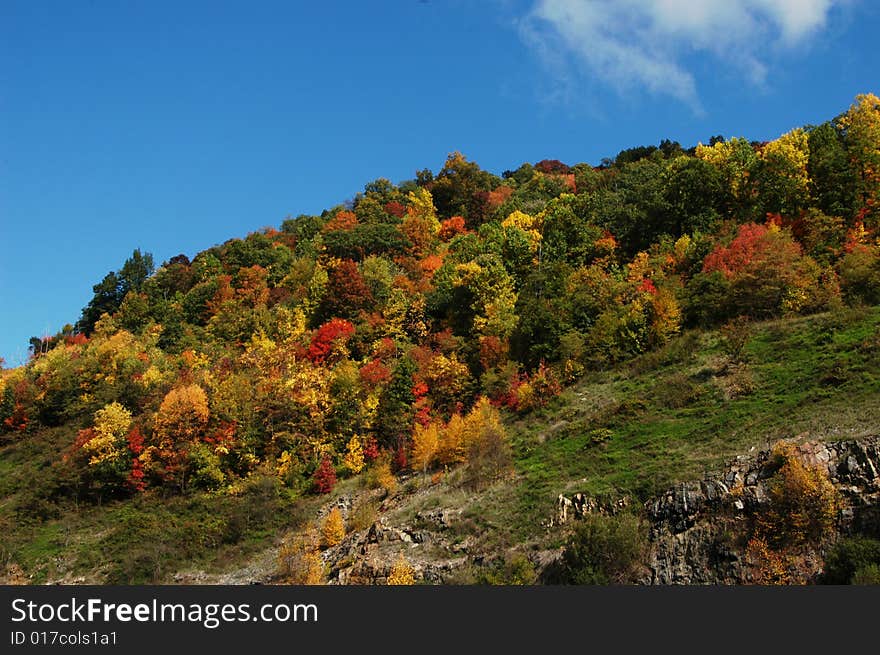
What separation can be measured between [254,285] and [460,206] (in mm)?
34384

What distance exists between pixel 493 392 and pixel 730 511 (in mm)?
27404

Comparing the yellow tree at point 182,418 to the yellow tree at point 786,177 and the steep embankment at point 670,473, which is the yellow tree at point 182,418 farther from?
the yellow tree at point 786,177

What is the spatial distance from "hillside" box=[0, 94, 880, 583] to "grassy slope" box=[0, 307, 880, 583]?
200mm

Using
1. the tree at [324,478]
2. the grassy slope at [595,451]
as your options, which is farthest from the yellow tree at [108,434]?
the tree at [324,478]

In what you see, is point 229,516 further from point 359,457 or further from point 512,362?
point 512,362

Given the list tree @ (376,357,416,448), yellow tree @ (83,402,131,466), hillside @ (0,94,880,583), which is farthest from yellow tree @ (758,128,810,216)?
yellow tree @ (83,402,131,466)

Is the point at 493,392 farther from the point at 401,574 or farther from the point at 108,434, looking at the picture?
the point at 108,434

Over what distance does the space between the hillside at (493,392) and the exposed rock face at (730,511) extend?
1.69 ft

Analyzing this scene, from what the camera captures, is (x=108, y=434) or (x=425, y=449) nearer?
(x=425, y=449)

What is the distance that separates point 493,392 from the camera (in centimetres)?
6075

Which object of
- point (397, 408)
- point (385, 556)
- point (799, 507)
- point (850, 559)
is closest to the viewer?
point (850, 559)

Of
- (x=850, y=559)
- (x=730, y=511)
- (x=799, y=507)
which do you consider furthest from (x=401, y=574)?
(x=850, y=559)

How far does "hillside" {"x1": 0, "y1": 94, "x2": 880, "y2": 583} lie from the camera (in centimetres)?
4125

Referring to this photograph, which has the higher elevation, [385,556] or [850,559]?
[385,556]
